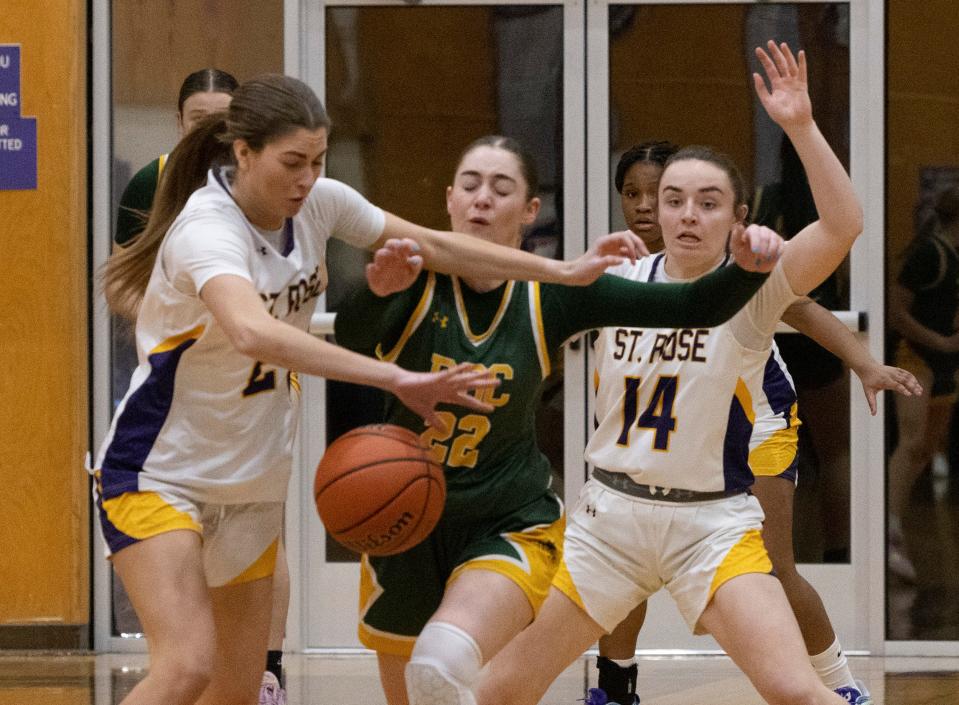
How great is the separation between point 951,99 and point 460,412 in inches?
152

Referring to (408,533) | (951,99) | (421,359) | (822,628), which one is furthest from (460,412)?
(951,99)

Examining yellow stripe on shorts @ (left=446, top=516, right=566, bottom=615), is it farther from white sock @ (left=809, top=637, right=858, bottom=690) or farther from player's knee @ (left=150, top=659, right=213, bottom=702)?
white sock @ (left=809, top=637, right=858, bottom=690)

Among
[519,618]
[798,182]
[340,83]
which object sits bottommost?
[519,618]

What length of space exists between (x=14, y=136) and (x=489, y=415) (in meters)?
3.82

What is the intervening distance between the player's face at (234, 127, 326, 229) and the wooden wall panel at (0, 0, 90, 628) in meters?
3.43

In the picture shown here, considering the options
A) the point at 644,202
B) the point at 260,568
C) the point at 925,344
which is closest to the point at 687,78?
the point at 925,344

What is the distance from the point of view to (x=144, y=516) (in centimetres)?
332

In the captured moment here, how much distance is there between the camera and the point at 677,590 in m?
3.80

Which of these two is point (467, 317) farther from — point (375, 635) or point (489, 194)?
point (375, 635)

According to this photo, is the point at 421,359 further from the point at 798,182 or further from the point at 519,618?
the point at 798,182

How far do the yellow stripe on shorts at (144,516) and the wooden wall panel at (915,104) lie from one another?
4.12m

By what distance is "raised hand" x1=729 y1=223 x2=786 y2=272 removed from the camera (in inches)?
131

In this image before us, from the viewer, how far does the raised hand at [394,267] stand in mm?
3262

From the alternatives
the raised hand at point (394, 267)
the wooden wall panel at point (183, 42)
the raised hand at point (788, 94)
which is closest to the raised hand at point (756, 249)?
the raised hand at point (788, 94)
